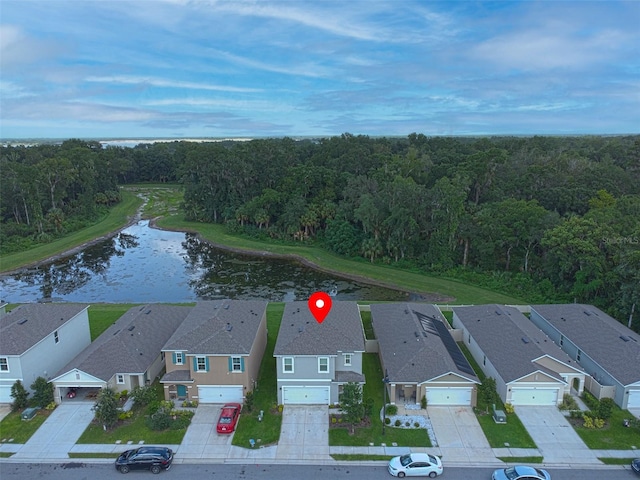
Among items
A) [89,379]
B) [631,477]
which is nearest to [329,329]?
[89,379]

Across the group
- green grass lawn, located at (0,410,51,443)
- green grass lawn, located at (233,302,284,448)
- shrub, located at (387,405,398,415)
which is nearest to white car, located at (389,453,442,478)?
shrub, located at (387,405,398,415)

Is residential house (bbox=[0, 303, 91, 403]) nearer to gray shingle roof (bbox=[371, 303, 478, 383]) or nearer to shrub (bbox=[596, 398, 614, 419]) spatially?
gray shingle roof (bbox=[371, 303, 478, 383])

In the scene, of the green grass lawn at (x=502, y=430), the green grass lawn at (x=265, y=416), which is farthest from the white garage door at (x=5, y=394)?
the green grass lawn at (x=502, y=430)

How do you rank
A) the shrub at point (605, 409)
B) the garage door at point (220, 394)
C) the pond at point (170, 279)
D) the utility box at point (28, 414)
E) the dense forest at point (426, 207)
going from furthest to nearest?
the pond at point (170, 279) < the dense forest at point (426, 207) < the garage door at point (220, 394) < the utility box at point (28, 414) < the shrub at point (605, 409)

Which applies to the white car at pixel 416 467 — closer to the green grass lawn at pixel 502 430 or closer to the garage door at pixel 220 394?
the green grass lawn at pixel 502 430

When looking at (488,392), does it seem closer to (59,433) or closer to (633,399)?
(633,399)
